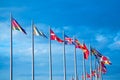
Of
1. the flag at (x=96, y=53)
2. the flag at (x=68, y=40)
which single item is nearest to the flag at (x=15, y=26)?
the flag at (x=68, y=40)

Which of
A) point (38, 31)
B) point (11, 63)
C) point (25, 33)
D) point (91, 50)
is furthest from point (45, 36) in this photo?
point (91, 50)

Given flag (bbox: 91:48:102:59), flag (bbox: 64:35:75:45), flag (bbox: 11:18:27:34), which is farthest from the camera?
flag (bbox: 91:48:102:59)

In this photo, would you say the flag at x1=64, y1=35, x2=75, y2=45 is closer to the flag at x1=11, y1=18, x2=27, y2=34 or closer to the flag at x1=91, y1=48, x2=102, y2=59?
the flag at x1=11, y1=18, x2=27, y2=34

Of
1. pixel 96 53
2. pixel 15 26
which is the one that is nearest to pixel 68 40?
pixel 15 26

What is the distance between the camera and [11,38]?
44.7 meters

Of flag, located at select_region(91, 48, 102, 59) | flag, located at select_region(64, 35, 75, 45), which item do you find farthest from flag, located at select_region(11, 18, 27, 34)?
flag, located at select_region(91, 48, 102, 59)

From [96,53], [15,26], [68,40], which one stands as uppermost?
[15,26]

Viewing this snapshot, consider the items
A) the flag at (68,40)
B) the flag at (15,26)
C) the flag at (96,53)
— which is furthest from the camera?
the flag at (96,53)

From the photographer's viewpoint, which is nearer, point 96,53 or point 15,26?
point 15,26

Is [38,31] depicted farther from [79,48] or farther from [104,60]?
[104,60]

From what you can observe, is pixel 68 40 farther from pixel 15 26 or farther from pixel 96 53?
pixel 96 53

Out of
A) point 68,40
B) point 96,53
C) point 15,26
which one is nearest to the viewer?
point 15,26

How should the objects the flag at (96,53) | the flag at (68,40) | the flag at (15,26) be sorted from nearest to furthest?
the flag at (15,26) < the flag at (68,40) < the flag at (96,53)

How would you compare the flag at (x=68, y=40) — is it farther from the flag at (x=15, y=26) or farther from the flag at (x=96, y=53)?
the flag at (x=96, y=53)
